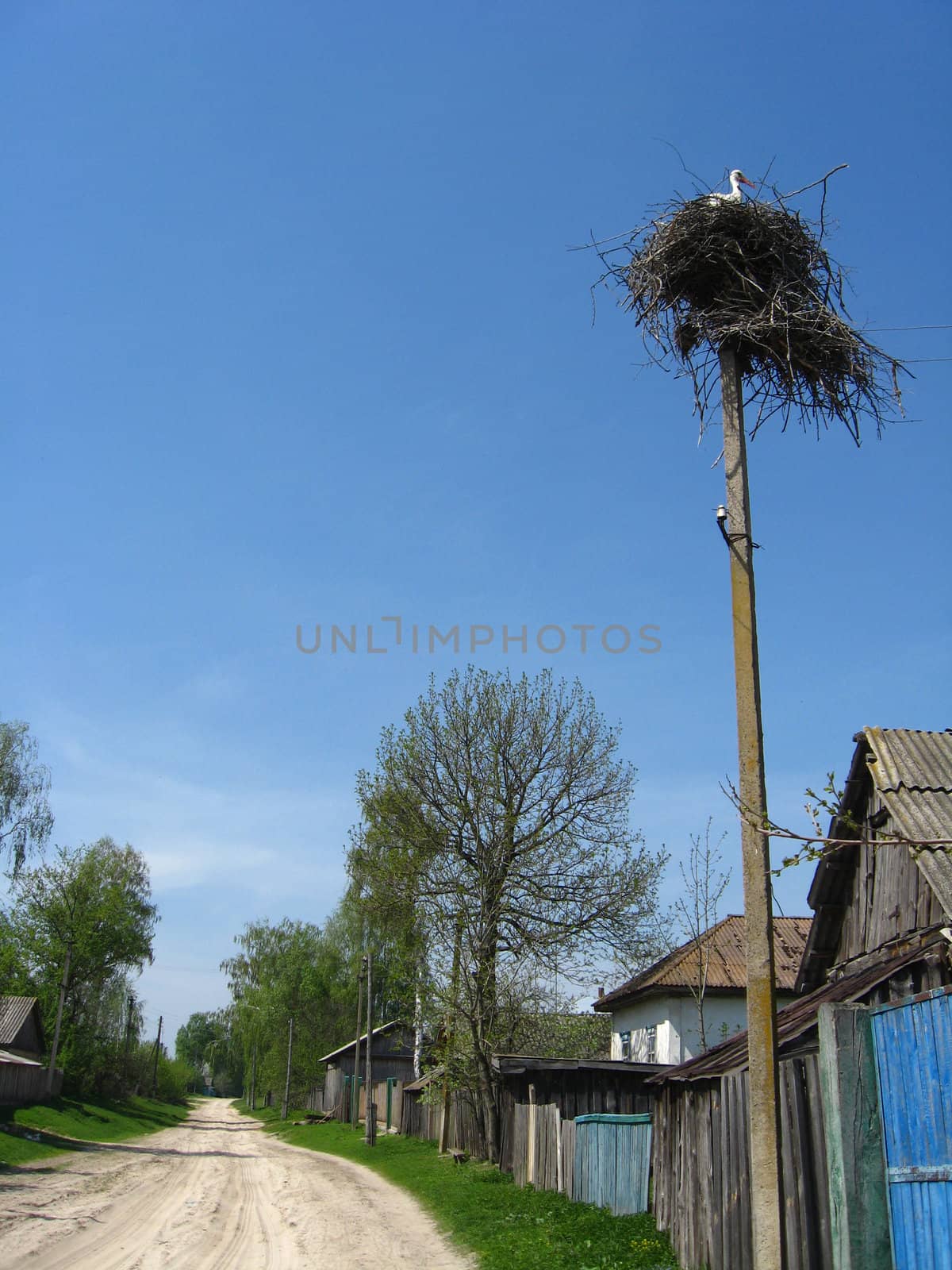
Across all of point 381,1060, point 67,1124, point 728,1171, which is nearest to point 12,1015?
point 67,1124

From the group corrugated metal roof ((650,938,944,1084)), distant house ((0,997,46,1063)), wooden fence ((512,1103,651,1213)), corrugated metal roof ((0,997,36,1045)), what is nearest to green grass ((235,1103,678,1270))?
wooden fence ((512,1103,651,1213))

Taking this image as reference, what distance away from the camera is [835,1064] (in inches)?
243

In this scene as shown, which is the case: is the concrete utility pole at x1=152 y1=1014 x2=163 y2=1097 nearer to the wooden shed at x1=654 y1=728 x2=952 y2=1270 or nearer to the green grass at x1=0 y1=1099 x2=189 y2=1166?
the green grass at x1=0 y1=1099 x2=189 y2=1166

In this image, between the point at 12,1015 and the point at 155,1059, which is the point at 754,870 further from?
the point at 155,1059

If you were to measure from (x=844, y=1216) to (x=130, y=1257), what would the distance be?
9.16 meters

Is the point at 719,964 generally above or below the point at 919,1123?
above

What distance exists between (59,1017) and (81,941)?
3.90 m

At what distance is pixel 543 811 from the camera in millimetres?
25375

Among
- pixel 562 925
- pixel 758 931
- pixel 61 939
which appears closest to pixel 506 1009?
pixel 562 925

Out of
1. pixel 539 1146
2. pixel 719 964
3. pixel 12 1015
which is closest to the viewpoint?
pixel 539 1146

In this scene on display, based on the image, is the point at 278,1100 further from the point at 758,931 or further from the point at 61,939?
the point at 758,931

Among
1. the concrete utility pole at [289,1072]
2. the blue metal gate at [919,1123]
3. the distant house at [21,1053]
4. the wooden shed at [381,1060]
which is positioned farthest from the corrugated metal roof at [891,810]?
the concrete utility pole at [289,1072]

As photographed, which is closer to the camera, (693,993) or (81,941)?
(693,993)

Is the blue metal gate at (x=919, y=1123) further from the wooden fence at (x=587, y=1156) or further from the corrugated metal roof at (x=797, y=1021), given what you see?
the wooden fence at (x=587, y=1156)
